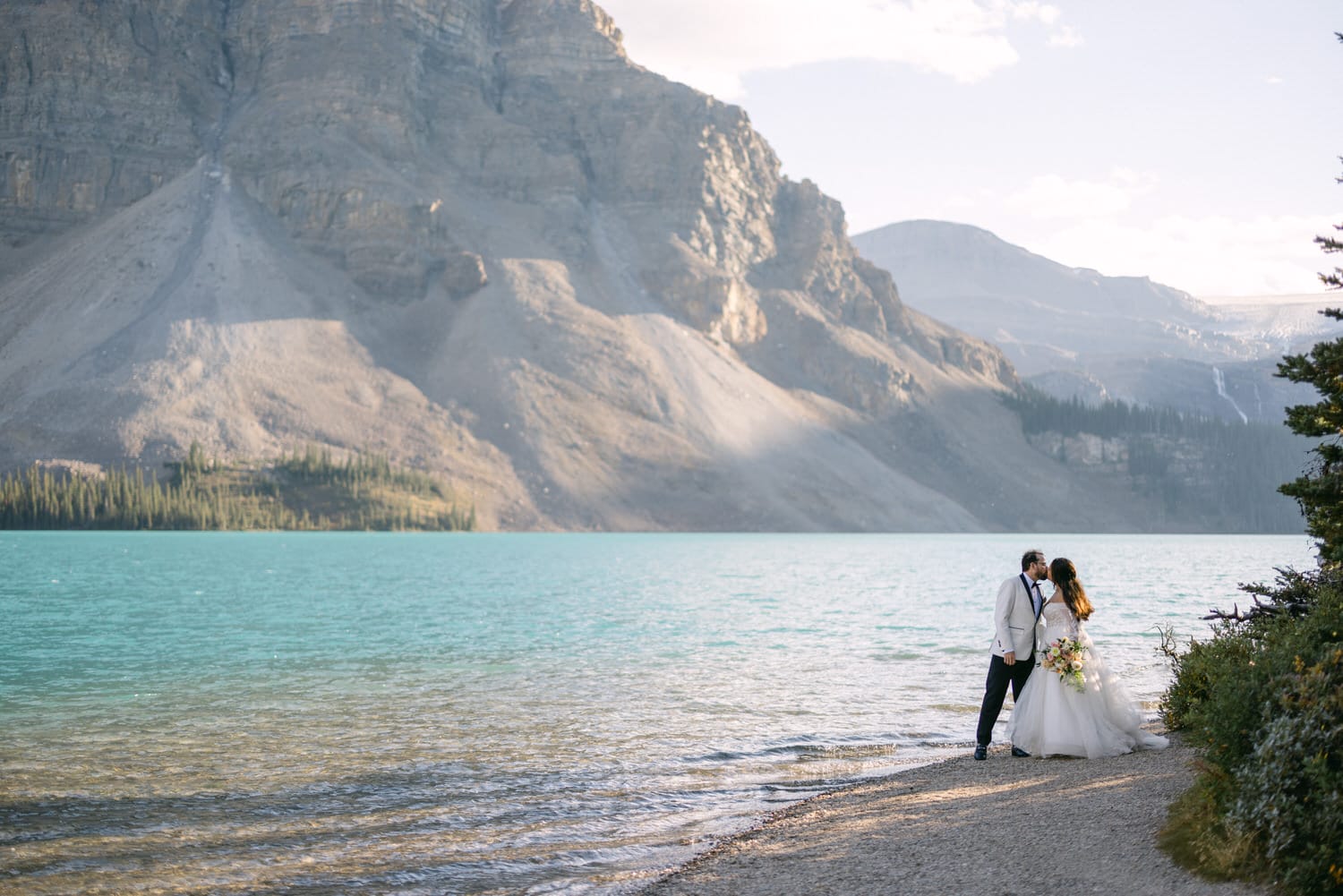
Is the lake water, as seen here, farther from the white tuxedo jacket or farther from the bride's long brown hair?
the bride's long brown hair

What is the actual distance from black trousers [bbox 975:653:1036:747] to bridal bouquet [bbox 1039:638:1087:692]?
2.60ft

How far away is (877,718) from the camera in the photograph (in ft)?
77.5

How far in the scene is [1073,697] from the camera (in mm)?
17031

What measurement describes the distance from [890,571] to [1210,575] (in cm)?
2290

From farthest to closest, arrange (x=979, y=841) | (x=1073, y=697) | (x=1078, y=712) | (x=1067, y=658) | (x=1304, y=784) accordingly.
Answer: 1. (x=1073, y=697)
2. (x=1078, y=712)
3. (x=1067, y=658)
4. (x=979, y=841)
5. (x=1304, y=784)

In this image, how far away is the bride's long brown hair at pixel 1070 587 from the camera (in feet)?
55.4

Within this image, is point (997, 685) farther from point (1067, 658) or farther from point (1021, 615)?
point (1067, 658)

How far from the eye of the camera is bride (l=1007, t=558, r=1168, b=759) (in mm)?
16688

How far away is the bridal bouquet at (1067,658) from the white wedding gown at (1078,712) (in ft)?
0.33

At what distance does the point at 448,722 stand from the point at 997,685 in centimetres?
1076

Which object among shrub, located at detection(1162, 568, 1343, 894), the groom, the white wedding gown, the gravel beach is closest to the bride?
the white wedding gown

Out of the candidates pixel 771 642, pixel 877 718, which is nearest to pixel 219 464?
pixel 771 642

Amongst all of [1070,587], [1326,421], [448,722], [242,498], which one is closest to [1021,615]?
[1070,587]

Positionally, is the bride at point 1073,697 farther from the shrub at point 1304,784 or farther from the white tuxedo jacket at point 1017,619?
the shrub at point 1304,784
